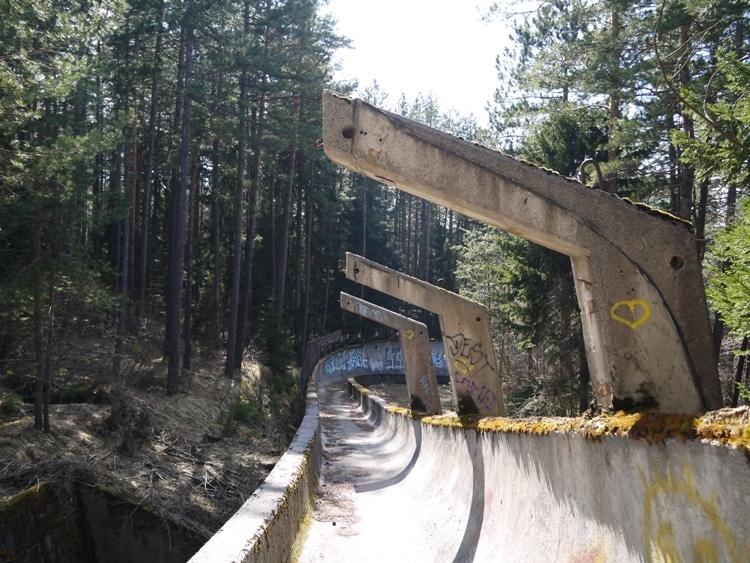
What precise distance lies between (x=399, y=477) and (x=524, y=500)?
300 inches

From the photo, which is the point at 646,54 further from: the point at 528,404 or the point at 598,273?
the point at 598,273

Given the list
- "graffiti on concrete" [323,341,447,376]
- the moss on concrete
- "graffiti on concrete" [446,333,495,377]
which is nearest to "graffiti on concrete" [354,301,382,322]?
"graffiti on concrete" [446,333,495,377]

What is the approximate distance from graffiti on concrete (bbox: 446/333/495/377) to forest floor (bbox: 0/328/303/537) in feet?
15.0

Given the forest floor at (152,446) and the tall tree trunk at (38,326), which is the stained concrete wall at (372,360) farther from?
the tall tree trunk at (38,326)

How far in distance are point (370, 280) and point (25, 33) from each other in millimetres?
8942

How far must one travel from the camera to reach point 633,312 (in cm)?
538

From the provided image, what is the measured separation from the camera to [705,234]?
15.6 m

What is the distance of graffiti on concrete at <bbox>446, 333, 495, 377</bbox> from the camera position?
39.7 ft

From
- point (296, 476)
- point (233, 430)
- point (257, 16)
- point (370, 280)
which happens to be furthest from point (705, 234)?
point (257, 16)

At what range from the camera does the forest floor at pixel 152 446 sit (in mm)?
10742

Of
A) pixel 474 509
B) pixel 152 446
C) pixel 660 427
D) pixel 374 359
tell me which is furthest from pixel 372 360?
pixel 660 427

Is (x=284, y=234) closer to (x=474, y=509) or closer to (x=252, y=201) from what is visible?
(x=252, y=201)

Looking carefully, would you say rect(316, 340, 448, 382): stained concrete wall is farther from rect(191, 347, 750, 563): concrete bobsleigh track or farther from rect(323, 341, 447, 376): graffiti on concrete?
rect(191, 347, 750, 563): concrete bobsleigh track

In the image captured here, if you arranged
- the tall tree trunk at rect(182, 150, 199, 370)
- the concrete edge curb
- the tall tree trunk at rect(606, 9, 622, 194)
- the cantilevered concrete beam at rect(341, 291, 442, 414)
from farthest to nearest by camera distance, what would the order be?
1. the tall tree trunk at rect(182, 150, 199, 370)
2. the cantilevered concrete beam at rect(341, 291, 442, 414)
3. the tall tree trunk at rect(606, 9, 622, 194)
4. the concrete edge curb
